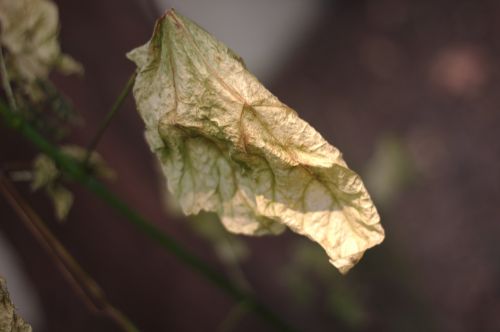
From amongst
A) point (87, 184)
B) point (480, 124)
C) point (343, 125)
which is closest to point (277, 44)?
point (343, 125)

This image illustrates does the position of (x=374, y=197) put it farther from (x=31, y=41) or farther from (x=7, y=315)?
(x=7, y=315)

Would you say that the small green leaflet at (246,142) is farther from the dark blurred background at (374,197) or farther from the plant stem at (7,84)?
the dark blurred background at (374,197)

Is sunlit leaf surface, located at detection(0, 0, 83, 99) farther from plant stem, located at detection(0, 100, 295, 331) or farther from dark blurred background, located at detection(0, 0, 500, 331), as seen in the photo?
dark blurred background, located at detection(0, 0, 500, 331)

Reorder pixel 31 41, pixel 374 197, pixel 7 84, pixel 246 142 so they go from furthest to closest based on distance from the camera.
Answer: pixel 374 197 < pixel 31 41 < pixel 7 84 < pixel 246 142

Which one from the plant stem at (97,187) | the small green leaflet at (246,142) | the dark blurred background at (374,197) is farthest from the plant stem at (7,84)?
the dark blurred background at (374,197)

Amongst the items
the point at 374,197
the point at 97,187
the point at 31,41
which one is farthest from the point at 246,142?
the point at 374,197

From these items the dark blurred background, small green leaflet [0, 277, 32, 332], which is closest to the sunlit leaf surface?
small green leaflet [0, 277, 32, 332]
